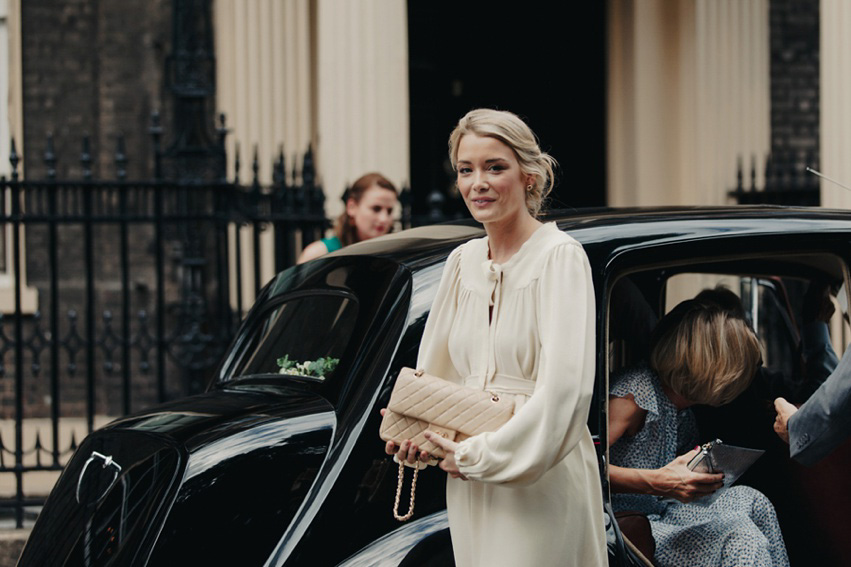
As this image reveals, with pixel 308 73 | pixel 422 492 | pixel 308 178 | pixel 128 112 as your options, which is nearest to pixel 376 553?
pixel 422 492

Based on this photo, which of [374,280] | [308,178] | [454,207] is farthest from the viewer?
[454,207]

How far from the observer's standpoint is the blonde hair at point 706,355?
353 cm

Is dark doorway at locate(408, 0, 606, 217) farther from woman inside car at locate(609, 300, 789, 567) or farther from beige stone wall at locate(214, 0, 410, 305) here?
woman inside car at locate(609, 300, 789, 567)

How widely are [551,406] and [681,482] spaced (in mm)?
953

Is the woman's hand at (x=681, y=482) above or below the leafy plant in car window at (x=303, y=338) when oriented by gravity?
below

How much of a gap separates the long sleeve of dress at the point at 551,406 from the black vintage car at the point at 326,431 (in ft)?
1.25

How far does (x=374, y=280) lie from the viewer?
317 centimetres

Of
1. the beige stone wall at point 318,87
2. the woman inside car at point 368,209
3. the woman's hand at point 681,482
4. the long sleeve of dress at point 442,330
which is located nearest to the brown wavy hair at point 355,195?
the woman inside car at point 368,209

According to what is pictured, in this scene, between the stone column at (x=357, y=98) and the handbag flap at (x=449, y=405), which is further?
the stone column at (x=357, y=98)

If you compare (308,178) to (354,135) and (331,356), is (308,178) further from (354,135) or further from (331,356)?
(331,356)

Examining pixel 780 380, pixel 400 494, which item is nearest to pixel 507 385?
pixel 400 494

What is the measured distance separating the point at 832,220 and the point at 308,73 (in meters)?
6.83

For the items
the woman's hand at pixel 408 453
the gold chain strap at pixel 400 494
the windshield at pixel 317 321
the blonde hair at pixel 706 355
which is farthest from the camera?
the blonde hair at pixel 706 355

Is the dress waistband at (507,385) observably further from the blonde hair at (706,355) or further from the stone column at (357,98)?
the stone column at (357,98)
